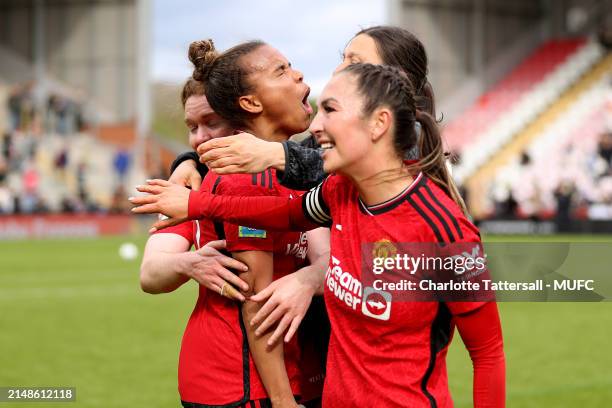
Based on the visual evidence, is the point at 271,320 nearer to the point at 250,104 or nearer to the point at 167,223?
the point at 167,223

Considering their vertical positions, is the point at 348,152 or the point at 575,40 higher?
the point at 575,40

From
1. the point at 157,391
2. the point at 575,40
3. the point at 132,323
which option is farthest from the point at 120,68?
the point at 157,391

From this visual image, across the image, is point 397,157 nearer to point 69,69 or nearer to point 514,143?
point 514,143

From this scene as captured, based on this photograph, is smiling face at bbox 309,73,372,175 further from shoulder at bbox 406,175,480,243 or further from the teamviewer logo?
the teamviewer logo

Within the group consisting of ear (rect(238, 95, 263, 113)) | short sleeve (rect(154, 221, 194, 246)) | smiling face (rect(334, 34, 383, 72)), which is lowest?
short sleeve (rect(154, 221, 194, 246))

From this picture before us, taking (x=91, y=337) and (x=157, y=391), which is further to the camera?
(x=91, y=337)

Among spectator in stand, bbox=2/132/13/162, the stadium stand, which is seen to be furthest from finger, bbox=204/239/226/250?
spectator in stand, bbox=2/132/13/162

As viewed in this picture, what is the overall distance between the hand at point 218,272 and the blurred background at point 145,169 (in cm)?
362

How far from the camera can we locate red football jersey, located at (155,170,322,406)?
2.79 meters

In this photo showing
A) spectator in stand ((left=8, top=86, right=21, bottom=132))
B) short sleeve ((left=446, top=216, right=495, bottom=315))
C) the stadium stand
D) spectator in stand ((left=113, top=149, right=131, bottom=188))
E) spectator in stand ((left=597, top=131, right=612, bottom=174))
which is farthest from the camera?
spectator in stand ((left=113, top=149, right=131, bottom=188))

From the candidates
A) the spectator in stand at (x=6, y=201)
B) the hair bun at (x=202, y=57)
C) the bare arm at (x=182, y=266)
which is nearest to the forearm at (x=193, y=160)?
the bare arm at (x=182, y=266)

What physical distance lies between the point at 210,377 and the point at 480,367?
2.81ft

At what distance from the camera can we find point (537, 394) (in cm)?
620

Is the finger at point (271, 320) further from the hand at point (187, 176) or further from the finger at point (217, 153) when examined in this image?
the hand at point (187, 176)
